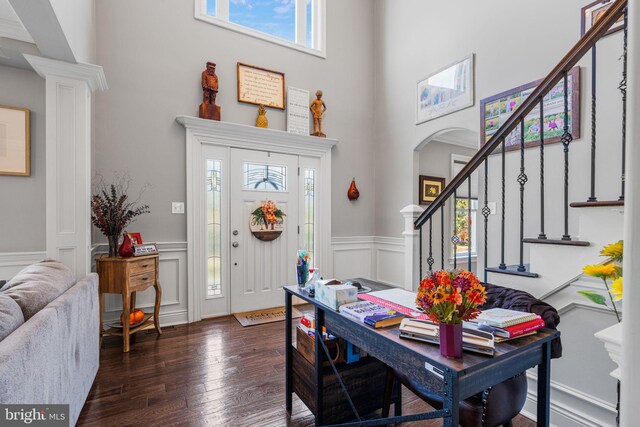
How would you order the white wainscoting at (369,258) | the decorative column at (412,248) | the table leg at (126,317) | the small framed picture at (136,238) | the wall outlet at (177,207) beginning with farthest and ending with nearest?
the white wainscoting at (369,258) < the wall outlet at (177,207) < the small framed picture at (136,238) < the table leg at (126,317) < the decorative column at (412,248)

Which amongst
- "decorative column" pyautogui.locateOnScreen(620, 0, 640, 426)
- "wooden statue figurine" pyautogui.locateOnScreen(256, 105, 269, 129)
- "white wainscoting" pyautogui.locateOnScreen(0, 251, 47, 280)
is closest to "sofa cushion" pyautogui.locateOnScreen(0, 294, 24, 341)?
"decorative column" pyautogui.locateOnScreen(620, 0, 640, 426)

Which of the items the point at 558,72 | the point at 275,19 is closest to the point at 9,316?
the point at 558,72

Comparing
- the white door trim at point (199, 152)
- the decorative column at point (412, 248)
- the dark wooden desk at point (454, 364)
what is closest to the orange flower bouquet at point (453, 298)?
the dark wooden desk at point (454, 364)

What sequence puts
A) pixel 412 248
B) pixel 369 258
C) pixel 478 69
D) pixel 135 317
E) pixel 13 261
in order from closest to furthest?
pixel 412 248
pixel 13 261
pixel 135 317
pixel 478 69
pixel 369 258

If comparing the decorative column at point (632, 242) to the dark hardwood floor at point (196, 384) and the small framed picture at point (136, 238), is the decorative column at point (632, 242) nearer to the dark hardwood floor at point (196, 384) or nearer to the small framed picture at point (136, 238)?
the dark hardwood floor at point (196, 384)

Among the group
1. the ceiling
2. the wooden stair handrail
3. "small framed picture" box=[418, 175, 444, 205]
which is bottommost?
"small framed picture" box=[418, 175, 444, 205]

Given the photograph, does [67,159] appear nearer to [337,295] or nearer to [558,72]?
[337,295]

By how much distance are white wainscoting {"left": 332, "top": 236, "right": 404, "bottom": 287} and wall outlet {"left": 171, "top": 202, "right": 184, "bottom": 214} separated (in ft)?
6.74

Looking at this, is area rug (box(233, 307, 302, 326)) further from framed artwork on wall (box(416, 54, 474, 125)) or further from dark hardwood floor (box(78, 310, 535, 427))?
framed artwork on wall (box(416, 54, 474, 125))

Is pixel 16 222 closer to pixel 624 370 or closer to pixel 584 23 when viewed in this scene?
pixel 624 370

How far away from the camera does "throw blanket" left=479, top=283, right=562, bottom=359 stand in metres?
1.21

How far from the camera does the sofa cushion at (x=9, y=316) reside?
121cm

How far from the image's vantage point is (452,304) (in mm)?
897
